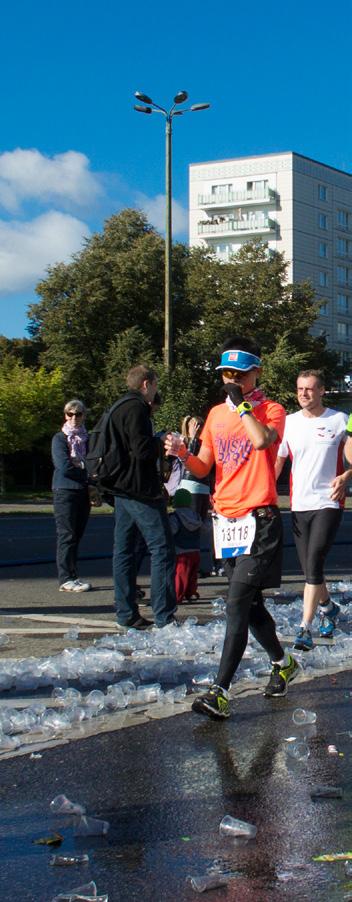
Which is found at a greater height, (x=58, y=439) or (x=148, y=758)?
(x=58, y=439)

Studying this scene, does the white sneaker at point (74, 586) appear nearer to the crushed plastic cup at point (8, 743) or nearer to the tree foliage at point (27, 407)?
the crushed plastic cup at point (8, 743)

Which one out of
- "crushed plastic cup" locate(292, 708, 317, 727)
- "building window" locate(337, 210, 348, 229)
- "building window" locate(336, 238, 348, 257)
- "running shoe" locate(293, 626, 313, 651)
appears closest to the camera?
"crushed plastic cup" locate(292, 708, 317, 727)

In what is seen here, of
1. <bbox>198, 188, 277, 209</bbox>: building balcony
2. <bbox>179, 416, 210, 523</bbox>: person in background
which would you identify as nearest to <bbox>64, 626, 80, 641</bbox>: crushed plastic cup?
<bbox>179, 416, 210, 523</bbox>: person in background

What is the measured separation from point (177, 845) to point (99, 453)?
15.7 ft

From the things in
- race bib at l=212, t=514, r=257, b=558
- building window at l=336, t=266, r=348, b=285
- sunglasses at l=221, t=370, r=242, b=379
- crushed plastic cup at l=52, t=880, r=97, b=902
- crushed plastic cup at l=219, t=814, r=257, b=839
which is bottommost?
crushed plastic cup at l=52, t=880, r=97, b=902

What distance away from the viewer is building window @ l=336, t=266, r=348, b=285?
3679 inches

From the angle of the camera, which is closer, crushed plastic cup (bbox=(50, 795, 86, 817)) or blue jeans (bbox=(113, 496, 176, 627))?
crushed plastic cup (bbox=(50, 795, 86, 817))

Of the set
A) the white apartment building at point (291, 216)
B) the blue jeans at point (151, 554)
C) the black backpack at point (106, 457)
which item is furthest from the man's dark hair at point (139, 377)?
the white apartment building at point (291, 216)

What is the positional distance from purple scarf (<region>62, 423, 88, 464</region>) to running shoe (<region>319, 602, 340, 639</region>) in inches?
136

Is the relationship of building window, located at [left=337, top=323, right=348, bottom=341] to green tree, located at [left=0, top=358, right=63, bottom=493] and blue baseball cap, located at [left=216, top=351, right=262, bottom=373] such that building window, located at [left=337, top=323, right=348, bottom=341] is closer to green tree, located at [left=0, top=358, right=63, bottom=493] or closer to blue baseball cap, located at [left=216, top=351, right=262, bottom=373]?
green tree, located at [left=0, top=358, right=63, bottom=493]

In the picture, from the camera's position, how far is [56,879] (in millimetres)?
3441

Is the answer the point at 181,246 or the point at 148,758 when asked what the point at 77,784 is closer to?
the point at 148,758

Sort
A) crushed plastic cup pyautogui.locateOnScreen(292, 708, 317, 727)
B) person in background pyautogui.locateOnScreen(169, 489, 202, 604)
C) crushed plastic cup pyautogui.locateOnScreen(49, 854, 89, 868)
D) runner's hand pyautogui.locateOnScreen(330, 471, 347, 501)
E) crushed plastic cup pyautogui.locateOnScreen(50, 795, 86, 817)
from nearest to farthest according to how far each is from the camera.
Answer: crushed plastic cup pyautogui.locateOnScreen(49, 854, 89, 868)
crushed plastic cup pyautogui.locateOnScreen(50, 795, 86, 817)
crushed plastic cup pyautogui.locateOnScreen(292, 708, 317, 727)
runner's hand pyautogui.locateOnScreen(330, 471, 347, 501)
person in background pyautogui.locateOnScreen(169, 489, 202, 604)

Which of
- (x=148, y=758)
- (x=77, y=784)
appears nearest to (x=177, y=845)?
Answer: (x=77, y=784)
